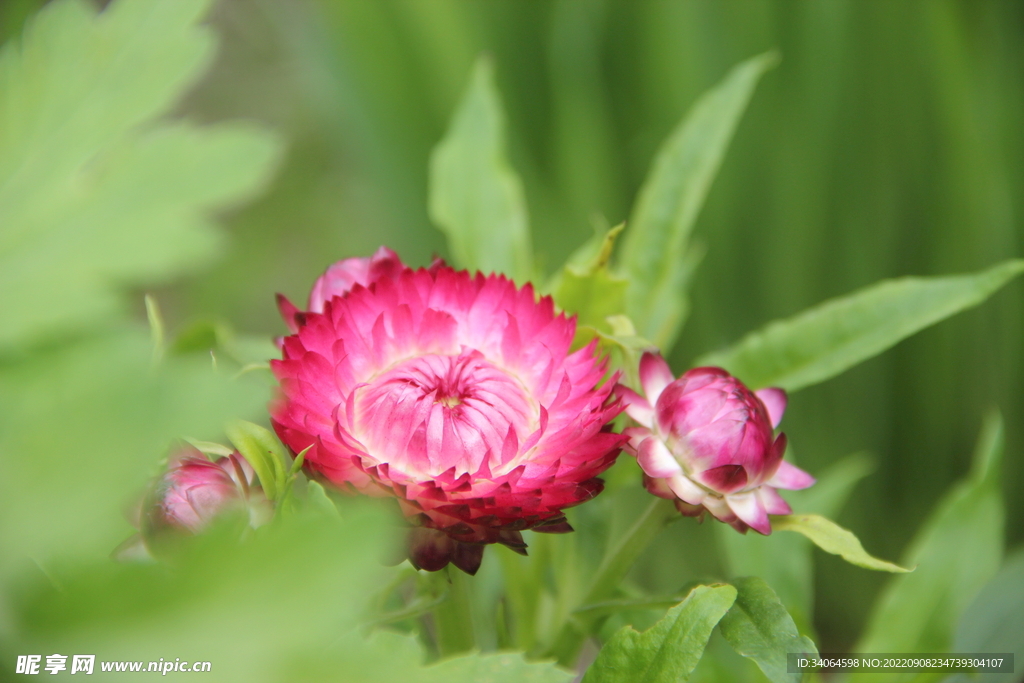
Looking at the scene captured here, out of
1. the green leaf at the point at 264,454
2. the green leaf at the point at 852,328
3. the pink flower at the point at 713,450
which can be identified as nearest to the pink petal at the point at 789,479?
the pink flower at the point at 713,450

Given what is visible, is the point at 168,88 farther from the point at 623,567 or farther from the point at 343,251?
the point at 343,251

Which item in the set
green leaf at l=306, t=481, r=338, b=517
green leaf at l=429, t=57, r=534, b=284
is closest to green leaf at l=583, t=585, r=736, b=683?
green leaf at l=306, t=481, r=338, b=517

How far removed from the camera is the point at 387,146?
0.97m

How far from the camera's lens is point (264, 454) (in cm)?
31

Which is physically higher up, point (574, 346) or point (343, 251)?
point (343, 251)

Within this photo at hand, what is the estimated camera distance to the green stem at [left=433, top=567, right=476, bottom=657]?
36cm

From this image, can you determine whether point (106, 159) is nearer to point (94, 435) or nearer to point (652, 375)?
point (94, 435)

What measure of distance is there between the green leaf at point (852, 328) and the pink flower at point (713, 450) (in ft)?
0.43

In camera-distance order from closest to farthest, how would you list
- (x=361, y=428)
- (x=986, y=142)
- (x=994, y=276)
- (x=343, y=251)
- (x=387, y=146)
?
1. (x=361, y=428)
2. (x=994, y=276)
3. (x=986, y=142)
4. (x=387, y=146)
5. (x=343, y=251)

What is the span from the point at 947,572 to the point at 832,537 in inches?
12.1

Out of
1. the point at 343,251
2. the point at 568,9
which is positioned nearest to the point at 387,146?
the point at 568,9

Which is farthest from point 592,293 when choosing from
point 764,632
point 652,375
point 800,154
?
point 800,154

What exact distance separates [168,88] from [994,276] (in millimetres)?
431

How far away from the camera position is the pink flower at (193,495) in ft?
0.96
